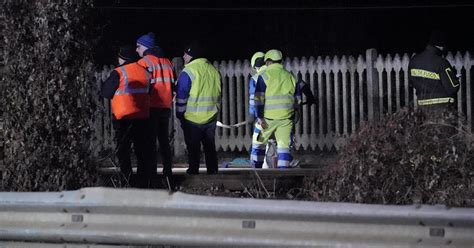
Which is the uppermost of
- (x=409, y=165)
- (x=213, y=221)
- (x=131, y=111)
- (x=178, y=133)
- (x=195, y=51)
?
(x=195, y=51)

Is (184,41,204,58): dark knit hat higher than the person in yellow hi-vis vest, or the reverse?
(184,41,204,58): dark knit hat

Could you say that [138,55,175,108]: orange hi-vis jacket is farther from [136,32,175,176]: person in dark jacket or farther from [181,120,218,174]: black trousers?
[181,120,218,174]: black trousers

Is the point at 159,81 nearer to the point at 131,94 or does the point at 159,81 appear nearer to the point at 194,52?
the point at 194,52

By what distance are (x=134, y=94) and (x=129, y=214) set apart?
144 inches

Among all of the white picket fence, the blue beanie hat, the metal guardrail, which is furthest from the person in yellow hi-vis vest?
the white picket fence

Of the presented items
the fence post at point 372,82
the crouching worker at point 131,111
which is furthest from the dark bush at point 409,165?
the fence post at point 372,82

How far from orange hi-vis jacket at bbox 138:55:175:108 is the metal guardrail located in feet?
13.1

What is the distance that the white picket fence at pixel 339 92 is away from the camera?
→ 1622 cm

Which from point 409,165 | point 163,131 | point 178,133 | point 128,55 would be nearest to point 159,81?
point 163,131

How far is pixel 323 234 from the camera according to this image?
235 inches

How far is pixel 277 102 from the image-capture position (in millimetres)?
12031

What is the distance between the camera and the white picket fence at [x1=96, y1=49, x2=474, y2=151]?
16.2m

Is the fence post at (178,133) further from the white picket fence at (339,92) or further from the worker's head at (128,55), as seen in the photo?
the worker's head at (128,55)

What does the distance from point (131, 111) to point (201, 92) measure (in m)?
1.46
